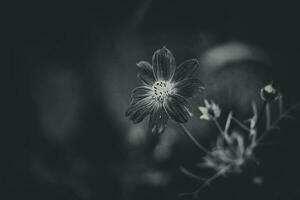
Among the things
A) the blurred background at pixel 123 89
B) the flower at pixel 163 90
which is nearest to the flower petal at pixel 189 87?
the flower at pixel 163 90

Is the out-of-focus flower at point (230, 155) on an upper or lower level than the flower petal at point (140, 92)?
lower

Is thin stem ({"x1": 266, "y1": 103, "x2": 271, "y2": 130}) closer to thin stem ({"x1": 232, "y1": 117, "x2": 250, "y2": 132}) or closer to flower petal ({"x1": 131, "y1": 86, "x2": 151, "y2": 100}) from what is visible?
thin stem ({"x1": 232, "y1": 117, "x2": 250, "y2": 132})

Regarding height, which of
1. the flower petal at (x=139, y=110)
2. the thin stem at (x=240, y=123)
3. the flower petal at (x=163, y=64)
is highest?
the flower petal at (x=163, y=64)

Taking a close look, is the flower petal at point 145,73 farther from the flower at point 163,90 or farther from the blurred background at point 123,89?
the blurred background at point 123,89

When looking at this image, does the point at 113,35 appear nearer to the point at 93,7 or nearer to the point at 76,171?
the point at 93,7

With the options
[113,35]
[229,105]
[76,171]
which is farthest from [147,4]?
[76,171]
